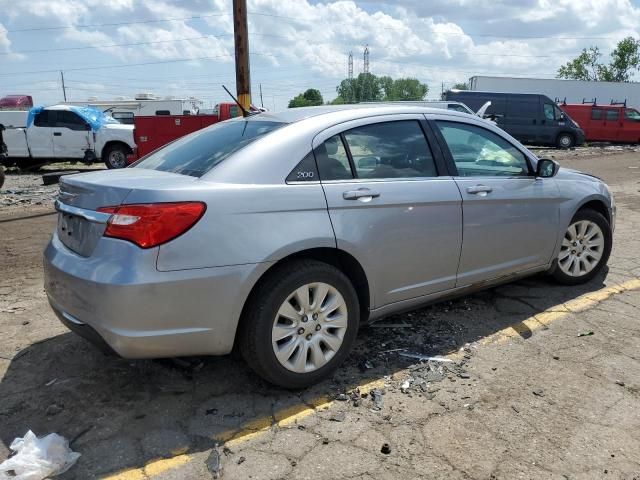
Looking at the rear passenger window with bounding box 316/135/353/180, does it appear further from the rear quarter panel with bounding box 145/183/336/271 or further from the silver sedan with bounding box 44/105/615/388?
the rear quarter panel with bounding box 145/183/336/271

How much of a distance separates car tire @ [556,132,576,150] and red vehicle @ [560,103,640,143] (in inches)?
146

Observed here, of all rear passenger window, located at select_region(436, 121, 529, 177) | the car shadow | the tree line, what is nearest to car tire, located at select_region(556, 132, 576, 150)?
rear passenger window, located at select_region(436, 121, 529, 177)

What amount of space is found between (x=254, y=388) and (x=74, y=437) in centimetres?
99

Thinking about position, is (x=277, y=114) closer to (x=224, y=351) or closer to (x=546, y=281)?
(x=224, y=351)

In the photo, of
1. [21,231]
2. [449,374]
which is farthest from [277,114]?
[21,231]

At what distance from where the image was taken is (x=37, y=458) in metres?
2.56

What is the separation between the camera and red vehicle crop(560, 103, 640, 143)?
2705cm

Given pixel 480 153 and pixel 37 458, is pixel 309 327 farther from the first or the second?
pixel 480 153

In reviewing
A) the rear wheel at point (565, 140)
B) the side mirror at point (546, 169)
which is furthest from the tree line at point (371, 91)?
the side mirror at point (546, 169)

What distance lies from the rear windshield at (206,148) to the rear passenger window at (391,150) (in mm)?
510

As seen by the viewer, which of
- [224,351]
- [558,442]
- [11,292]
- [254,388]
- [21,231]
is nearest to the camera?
[558,442]

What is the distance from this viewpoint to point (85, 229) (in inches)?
114

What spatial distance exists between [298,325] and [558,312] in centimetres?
245

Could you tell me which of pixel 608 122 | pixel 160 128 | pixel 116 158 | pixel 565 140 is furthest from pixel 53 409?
pixel 608 122
